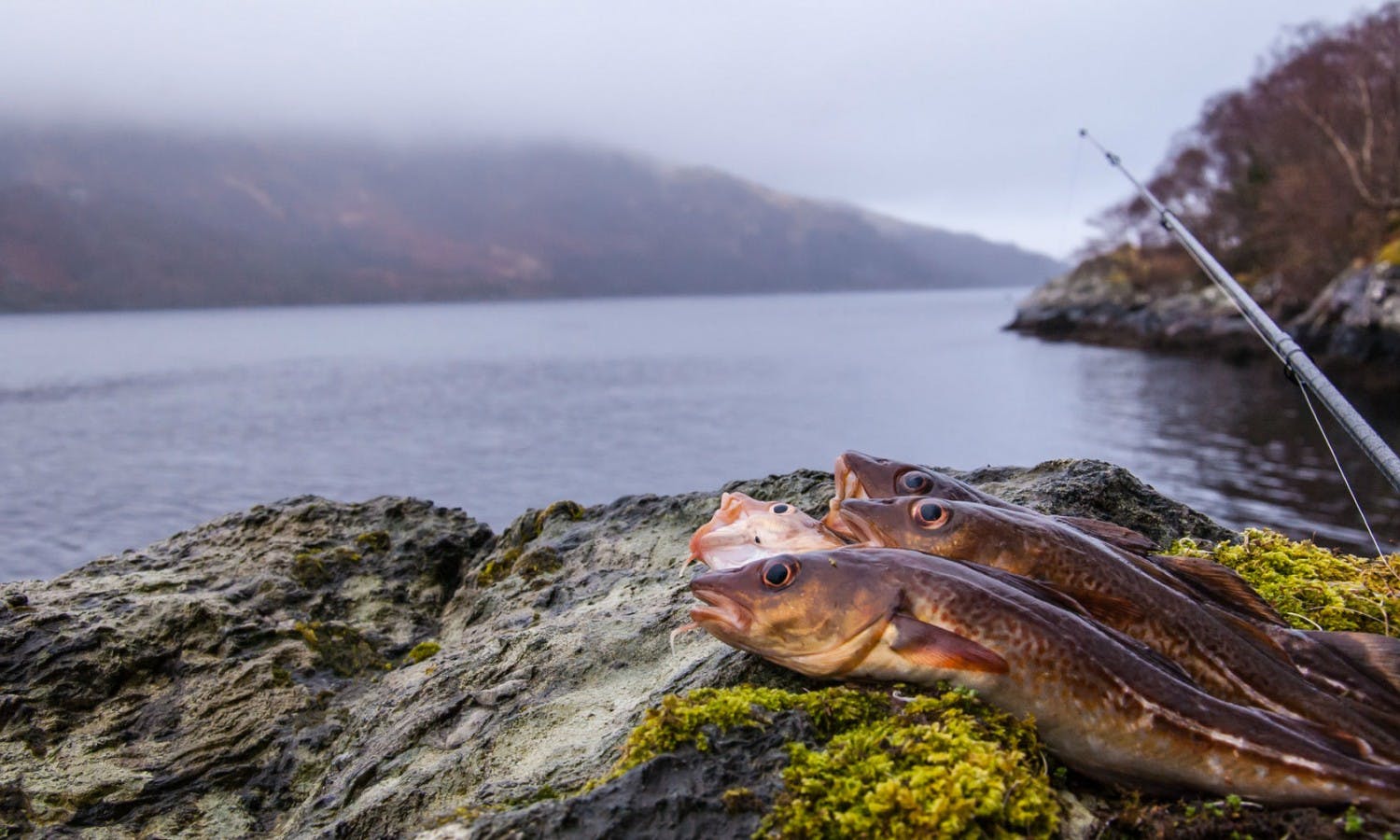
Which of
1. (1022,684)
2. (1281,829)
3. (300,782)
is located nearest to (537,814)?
(1022,684)

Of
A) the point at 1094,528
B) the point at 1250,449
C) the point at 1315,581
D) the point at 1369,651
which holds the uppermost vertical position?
the point at 1094,528

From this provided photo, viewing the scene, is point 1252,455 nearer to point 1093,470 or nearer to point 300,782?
point 1093,470

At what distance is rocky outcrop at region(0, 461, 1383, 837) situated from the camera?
138 inches

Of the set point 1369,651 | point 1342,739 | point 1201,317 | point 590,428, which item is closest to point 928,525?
point 1342,739

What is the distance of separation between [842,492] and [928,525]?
2.39ft

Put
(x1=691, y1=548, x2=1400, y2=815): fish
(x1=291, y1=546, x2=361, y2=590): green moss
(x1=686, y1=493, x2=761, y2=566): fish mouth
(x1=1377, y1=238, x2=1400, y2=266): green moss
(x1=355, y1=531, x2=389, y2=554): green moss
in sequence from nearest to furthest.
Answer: (x1=691, y1=548, x2=1400, y2=815): fish
(x1=686, y1=493, x2=761, y2=566): fish mouth
(x1=291, y1=546, x2=361, y2=590): green moss
(x1=355, y1=531, x2=389, y2=554): green moss
(x1=1377, y1=238, x2=1400, y2=266): green moss

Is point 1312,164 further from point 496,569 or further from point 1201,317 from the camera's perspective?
point 496,569

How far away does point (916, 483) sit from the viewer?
4.22 meters

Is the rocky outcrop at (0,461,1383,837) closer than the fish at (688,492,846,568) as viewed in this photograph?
Yes

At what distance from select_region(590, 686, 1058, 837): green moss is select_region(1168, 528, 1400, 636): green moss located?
7.17 ft

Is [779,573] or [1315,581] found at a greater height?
[779,573]

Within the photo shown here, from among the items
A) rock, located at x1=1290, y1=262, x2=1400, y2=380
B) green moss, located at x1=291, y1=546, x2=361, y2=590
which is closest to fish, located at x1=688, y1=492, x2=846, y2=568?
Answer: green moss, located at x1=291, y1=546, x2=361, y2=590

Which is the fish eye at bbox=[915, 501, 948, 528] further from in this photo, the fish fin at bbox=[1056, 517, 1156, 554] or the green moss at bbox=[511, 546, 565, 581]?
the green moss at bbox=[511, 546, 565, 581]

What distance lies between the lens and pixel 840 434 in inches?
1604
